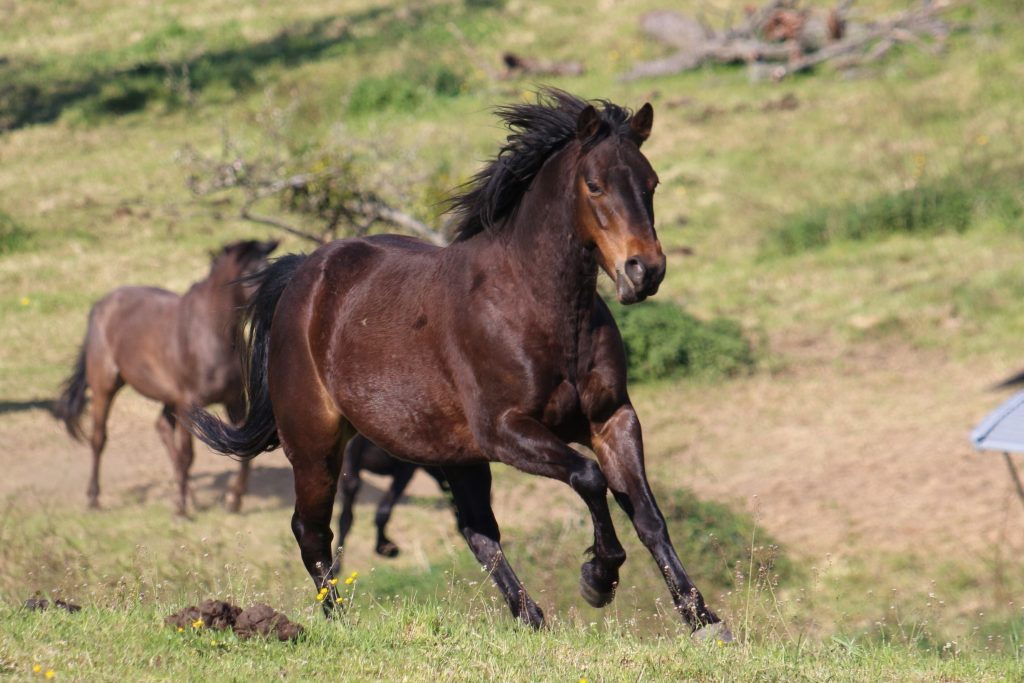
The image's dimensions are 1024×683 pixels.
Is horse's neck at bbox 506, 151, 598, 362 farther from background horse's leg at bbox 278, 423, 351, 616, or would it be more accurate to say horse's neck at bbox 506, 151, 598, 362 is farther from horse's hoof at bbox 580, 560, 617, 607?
background horse's leg at bbox 278, 423, 351, 616

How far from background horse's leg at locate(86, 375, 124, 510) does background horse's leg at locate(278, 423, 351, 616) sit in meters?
5.82

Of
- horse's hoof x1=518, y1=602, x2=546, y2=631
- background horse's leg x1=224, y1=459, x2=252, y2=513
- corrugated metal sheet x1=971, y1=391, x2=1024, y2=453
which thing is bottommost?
background horse's leg x1=224, y1=459, x2=252, y2=513

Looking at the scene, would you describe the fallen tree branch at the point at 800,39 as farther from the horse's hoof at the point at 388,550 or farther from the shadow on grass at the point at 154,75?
the horse's hoof at the point at 388,550

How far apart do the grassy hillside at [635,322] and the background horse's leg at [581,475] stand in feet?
0.88

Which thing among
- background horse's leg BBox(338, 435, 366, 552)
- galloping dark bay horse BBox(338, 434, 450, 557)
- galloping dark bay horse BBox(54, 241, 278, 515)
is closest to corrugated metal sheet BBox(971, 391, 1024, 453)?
galloping dark bay horse BBox(338, 434, 450, 557)

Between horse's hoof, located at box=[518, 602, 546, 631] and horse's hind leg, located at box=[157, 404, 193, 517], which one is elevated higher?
horse's hoof, located at box=[518, 602, 546, 631]

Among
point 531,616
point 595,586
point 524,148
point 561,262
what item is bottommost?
point 531,616

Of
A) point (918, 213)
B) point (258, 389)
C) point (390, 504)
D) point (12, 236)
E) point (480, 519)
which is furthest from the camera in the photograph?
point (12, 236)

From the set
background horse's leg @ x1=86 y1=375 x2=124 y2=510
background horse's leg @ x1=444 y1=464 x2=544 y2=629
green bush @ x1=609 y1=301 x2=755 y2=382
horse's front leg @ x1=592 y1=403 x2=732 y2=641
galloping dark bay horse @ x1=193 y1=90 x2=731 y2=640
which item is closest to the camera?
horse's front leg @ x1=592 y1=403 x2=732 y2=641

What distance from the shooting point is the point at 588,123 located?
16.8ft

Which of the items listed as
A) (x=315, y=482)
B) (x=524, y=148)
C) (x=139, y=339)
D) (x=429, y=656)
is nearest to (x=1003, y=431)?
(x=524, y=148)

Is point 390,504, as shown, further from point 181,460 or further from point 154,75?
point 154,75

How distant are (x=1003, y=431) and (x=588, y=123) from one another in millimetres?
3946

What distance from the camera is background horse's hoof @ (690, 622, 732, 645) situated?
4.71 m
